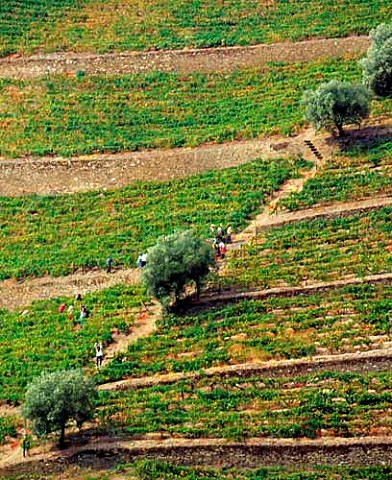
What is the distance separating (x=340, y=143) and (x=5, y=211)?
17.6m

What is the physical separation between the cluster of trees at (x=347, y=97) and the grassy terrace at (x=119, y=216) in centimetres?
266

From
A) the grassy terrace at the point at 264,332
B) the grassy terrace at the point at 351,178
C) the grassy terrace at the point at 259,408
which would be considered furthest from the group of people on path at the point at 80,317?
the grassy terrace at the point at 351,178

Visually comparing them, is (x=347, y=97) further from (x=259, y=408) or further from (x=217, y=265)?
(x=259, y=408)

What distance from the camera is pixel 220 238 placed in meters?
54.1

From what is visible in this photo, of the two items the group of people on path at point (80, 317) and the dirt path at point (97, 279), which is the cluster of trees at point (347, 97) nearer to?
the dirt path at point (97, 279)

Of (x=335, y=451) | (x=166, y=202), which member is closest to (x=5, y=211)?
(x=166, y=202)

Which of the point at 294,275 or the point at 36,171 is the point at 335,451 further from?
the point at 36,171

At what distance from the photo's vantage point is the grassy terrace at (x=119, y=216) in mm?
56250

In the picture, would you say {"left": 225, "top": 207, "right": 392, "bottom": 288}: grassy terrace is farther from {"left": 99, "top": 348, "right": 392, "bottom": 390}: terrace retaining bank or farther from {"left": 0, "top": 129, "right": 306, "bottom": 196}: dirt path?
{"left": 0, "top": 129, "right": 306, "bottom": 196}: dirt path

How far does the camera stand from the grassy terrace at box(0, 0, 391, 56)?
242 ft

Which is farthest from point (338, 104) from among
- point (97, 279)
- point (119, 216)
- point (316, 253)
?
point (97, 279)

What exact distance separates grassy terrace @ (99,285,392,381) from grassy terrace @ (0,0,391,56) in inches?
1143

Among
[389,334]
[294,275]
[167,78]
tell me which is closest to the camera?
[389,334]

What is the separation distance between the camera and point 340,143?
2351 inches
